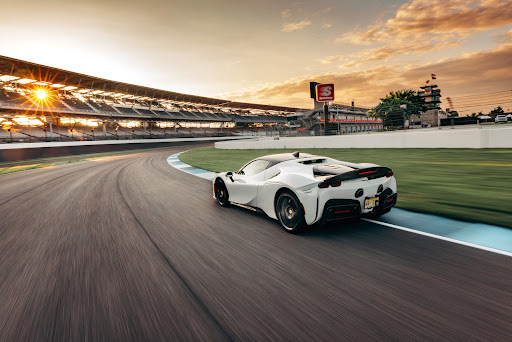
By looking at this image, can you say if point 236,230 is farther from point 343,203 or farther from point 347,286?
point 347,286

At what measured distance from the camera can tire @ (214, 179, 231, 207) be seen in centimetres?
578

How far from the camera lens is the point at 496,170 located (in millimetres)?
7836

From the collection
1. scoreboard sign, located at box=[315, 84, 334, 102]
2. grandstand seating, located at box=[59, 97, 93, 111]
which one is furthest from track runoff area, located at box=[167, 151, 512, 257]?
grandstand seating, located at box=[59, 97, 93, 111]

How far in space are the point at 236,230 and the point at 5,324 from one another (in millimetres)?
2755

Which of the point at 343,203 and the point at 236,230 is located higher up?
the point at 343,203

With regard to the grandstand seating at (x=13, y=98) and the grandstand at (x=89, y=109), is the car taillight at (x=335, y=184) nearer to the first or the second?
the grandstand at (x=89, y=109)

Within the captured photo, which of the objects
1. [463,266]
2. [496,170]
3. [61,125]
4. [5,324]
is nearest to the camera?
[5,324]

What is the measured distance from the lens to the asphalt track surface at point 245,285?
2150mm

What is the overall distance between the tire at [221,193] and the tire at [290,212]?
1674mm

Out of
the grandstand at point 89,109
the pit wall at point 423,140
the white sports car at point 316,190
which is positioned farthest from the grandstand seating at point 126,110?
the white sports car at point 316,190

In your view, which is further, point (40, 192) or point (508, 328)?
point (40, 192)

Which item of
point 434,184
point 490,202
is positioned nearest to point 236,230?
point 490,202

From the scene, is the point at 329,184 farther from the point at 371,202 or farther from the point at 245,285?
the point at 245,285

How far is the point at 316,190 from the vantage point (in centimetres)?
378
